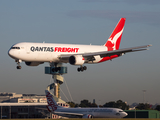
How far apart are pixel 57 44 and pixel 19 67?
29.2 feet

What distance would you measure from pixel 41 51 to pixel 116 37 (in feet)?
77.1

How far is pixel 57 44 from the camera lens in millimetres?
62375

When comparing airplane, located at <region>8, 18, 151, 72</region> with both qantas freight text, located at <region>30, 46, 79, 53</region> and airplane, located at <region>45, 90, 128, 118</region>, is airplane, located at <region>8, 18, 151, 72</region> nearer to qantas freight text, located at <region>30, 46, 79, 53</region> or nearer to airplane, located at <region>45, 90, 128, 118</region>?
qantas freight text, located at <region>30, 46, 79, 53</region>

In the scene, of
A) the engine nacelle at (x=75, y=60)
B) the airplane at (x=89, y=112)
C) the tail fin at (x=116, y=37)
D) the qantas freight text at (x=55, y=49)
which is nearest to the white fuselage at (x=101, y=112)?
the airplane at (x=89, y=112)

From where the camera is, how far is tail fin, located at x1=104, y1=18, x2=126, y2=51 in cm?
7412

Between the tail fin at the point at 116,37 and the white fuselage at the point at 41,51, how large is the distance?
1096 cm

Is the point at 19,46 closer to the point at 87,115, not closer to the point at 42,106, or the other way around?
the point at 87,115

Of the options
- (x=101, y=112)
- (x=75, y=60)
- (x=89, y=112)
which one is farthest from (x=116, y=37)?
(x=89, y=112)

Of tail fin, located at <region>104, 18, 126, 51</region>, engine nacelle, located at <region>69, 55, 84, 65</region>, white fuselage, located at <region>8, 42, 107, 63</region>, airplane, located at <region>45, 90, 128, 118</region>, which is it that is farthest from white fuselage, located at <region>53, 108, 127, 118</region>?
engine nacelle, located at <region>69, 55, 84, 65</region>

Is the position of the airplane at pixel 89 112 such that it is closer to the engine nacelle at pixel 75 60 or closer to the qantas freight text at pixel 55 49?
the qantas freight text at pixel 55 49

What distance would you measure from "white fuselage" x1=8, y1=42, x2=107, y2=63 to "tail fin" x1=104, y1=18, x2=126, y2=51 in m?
11.0

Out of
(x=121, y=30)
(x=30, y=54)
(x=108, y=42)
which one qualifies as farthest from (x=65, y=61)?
(x=121, y=30)

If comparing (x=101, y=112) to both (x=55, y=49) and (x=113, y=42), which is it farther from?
(x=55, y=49)

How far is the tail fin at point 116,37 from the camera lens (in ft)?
243
